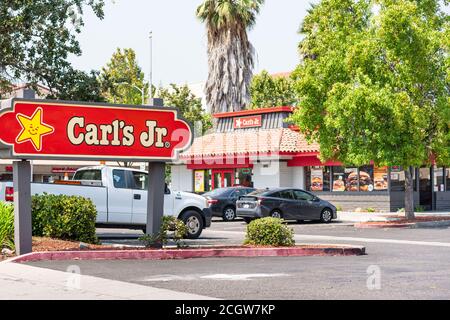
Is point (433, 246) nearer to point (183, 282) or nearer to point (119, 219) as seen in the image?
point (119, 219)

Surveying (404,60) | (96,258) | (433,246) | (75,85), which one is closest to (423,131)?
(404,60)

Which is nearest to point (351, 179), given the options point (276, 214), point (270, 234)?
point (276, 214)

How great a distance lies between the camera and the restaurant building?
3556 cm

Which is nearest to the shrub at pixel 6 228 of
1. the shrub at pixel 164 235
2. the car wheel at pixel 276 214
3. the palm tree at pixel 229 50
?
the shrub at pixel 164 235

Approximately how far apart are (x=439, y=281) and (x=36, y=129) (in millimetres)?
8171

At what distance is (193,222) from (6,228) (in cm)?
679

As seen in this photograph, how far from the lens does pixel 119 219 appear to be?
19.4m

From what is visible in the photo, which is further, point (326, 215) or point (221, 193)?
point (221, 193)

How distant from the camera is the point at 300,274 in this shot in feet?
39.3

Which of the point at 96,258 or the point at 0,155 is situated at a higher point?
the point at 0,155

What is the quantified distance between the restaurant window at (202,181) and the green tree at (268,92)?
14551mm

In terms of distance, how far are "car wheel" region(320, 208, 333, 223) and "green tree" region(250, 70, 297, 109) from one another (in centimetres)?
2739

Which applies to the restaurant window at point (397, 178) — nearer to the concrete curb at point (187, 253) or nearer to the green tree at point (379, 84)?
the green tree at point (379, 84)

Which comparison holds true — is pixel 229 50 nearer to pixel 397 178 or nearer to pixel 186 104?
pixel 186 104
